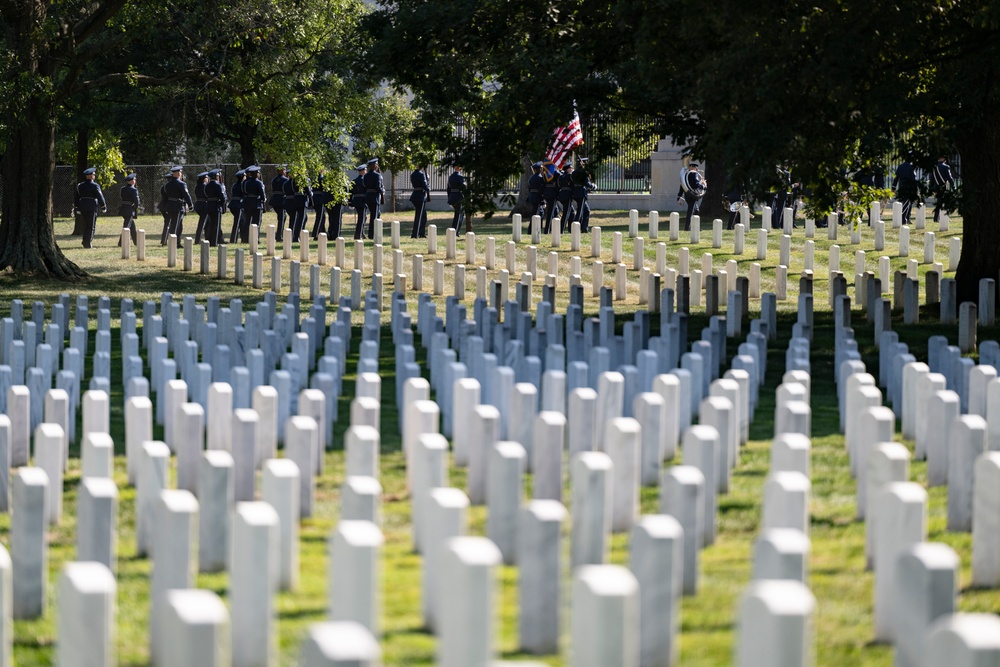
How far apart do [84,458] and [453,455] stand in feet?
7.99

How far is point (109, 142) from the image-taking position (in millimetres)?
35312

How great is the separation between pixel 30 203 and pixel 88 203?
9221 millimetres

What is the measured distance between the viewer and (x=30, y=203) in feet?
69.6

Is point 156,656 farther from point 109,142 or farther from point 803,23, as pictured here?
point 109,142

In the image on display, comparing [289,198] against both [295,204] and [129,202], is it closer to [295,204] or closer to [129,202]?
[295,204]

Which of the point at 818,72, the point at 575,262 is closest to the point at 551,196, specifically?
the point at 575,262

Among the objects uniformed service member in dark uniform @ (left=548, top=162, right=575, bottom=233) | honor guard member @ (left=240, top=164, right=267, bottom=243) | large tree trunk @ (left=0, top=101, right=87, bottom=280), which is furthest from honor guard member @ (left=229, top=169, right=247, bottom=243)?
large tree trunk @ (left=0, top=101, right=87, bottom=280)

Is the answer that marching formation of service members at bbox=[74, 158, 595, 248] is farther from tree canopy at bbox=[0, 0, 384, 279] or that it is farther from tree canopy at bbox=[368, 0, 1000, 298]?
tree canopy at bbox=[368, 0, 1000, 298]

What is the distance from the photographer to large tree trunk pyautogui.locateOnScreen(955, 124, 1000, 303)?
52.8ft

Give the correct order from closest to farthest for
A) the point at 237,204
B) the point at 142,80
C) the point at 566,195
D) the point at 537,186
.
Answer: the point at 142,80 < the point at 566,195 < the point at 237,204 < the point at 537,186

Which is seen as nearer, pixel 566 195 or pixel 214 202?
pixel 566 195

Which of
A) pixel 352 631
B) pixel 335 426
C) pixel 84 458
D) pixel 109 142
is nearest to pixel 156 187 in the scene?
pixel 109 142

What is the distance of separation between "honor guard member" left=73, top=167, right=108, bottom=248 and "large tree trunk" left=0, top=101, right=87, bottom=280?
26.9 feet

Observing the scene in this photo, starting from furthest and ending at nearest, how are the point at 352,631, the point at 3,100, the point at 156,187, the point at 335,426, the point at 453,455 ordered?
the point at 156,187 → the point at 3,100 → the point at 335,426 → the point at 453,455 → the point at 352,631
